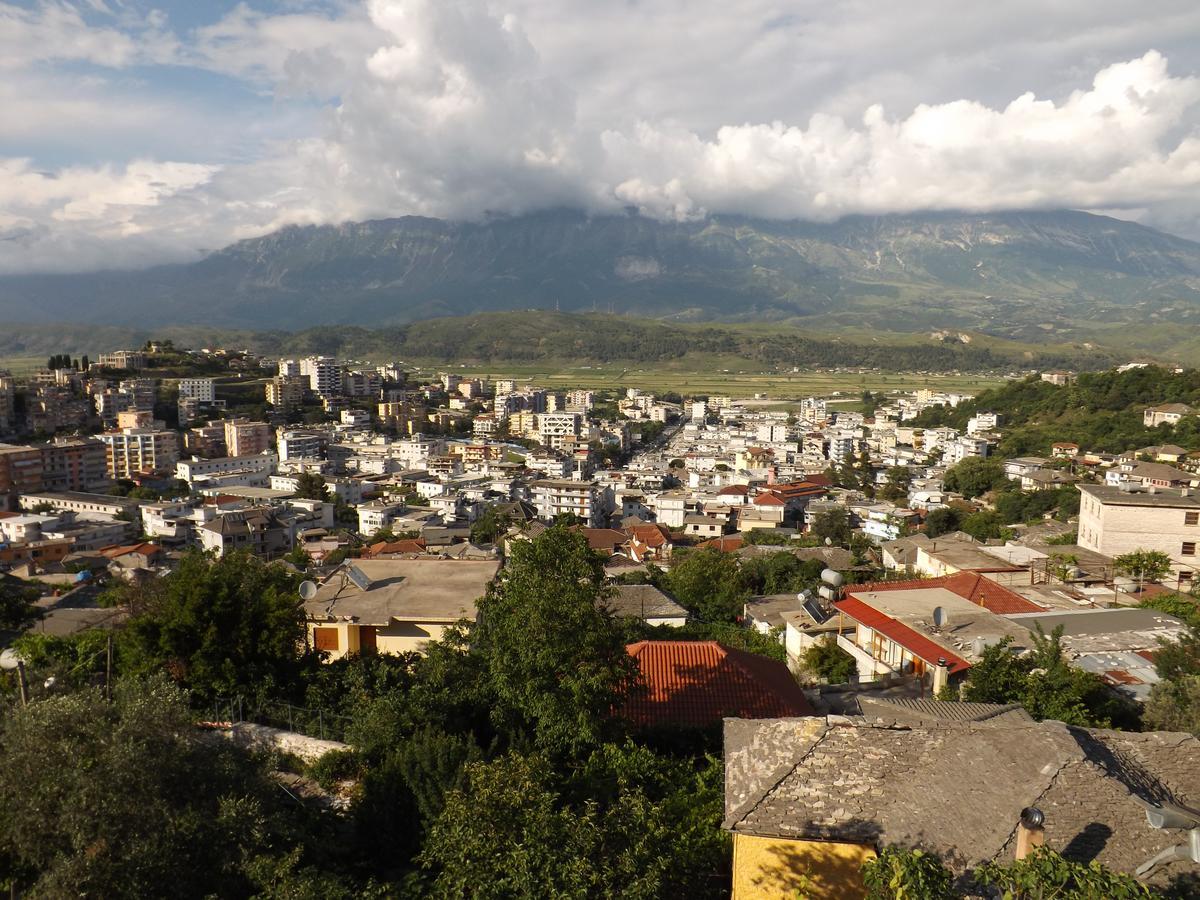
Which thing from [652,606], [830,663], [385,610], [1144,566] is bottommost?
[652,606]

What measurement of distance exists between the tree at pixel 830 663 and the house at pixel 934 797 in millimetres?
6781

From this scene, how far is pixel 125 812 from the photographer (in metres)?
5.25

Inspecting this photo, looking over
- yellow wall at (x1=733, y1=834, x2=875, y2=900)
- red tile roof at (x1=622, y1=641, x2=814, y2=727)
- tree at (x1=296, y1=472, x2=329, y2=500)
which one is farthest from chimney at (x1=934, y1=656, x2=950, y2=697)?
tree at (x1=296, y1=472, x2=329, y2=500)

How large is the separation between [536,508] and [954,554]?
112 ft

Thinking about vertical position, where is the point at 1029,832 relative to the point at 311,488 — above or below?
above

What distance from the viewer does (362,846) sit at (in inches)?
264

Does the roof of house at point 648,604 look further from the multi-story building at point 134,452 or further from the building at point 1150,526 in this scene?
the multi-story building at point 134,452

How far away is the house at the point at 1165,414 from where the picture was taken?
51.8 m

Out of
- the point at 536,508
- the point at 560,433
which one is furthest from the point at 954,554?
the point at 560,433

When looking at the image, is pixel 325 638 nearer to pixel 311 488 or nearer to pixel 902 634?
pixel 902 634

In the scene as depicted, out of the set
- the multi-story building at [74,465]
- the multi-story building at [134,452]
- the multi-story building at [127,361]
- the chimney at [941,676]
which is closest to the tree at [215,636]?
the chimney at [941,676]

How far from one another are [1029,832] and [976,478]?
163ft

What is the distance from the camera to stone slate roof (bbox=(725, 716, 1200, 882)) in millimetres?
4984

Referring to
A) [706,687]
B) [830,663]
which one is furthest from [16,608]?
[830,663]
